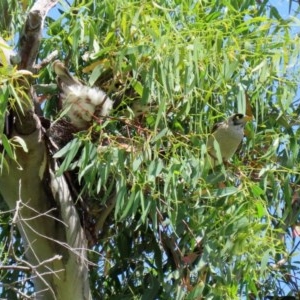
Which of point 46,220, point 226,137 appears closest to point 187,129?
point 226,137

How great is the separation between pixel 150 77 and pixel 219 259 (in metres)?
0.47

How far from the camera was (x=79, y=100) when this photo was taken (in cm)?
253

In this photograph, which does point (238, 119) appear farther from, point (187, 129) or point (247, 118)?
point (187, 129)

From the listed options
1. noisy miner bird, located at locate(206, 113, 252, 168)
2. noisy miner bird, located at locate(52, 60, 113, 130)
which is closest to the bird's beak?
noisy miner bird, located at locate(206, 113, 252, 168)

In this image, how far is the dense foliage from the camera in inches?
91.2

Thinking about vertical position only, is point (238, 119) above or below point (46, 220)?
above

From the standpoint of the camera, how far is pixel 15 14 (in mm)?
2654

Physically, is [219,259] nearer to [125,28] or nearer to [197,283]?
[197,283]

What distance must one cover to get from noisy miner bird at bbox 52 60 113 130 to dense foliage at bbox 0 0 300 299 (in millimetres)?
39

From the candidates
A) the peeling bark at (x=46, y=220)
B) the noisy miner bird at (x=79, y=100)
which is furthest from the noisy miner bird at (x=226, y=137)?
the peeling bark at (x=46, y=220)

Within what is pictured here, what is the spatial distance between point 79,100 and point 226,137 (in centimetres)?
38

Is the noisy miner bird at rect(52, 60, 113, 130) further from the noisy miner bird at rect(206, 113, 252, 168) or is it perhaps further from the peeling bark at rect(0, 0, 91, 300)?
the noisy miner bird at rect(206, 113, 252, 168)

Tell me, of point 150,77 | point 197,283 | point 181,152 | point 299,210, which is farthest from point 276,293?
point 150,77

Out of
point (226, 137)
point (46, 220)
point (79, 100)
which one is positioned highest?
point (79, 100)
